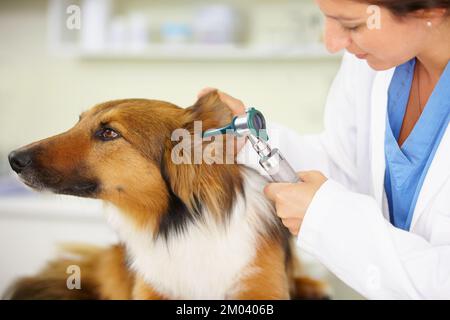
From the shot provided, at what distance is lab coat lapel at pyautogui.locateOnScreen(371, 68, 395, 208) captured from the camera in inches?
30.0

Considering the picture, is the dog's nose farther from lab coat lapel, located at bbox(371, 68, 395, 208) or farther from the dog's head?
lab coat lapel, located at bbox(371, 68, 395, 208)

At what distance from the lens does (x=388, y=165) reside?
76 cm

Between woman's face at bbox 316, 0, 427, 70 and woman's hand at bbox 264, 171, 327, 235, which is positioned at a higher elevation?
woman's face at bbox 316, 0, 427, 70

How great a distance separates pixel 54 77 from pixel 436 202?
0.69m

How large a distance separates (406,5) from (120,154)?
18.3 inches

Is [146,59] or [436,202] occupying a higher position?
[146,59]

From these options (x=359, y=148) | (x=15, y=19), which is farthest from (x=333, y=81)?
(x=15, y=19)

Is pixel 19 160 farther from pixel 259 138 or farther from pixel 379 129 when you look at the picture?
pixel 379 129

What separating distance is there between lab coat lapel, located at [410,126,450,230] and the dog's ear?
305mm

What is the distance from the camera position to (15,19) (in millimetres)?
905

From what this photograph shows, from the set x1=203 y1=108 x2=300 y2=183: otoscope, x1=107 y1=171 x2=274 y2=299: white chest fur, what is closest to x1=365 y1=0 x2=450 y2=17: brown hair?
x1=203 y1=108 x2=300 y2=183: otoscope

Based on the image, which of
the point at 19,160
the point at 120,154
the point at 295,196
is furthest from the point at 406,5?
the point at 19,160

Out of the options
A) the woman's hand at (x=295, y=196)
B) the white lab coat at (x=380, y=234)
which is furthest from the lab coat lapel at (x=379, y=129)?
the woman's hand at (x=295, y=196)
